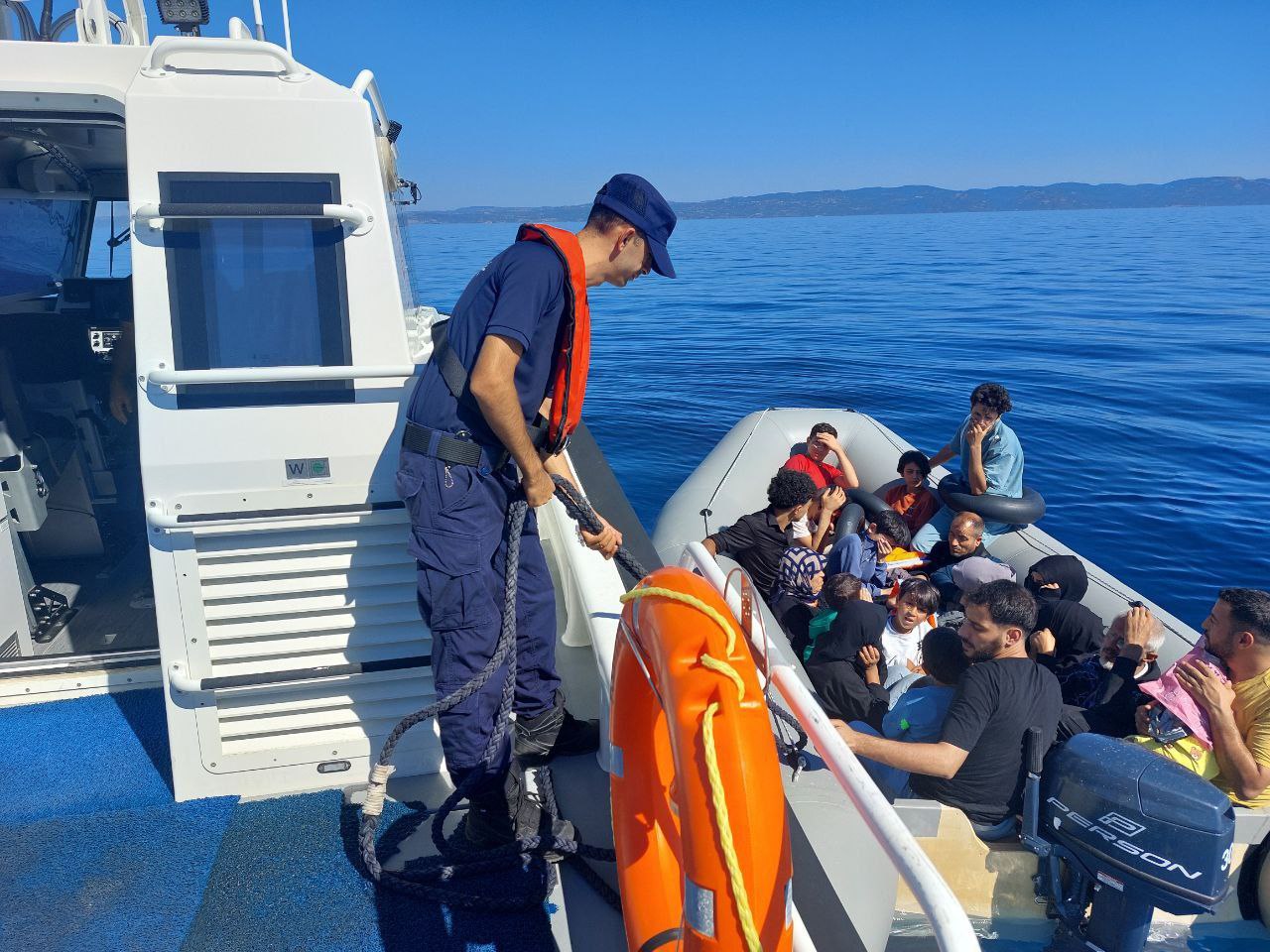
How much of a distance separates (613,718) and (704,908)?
22.9 inches


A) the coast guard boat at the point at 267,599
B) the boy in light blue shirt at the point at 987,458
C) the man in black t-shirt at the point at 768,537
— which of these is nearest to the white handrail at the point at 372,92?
the coast guard boat at the point at 267,599

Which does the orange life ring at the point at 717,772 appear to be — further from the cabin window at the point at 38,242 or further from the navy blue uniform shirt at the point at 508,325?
the cabin window at the point at 38,242

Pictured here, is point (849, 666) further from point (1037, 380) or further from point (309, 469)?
point (1037, 380)

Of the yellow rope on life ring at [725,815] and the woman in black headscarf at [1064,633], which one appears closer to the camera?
the yellow rope on life ring at [725,815]

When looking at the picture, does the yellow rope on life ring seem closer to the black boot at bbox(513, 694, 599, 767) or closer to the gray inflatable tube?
the black boot at bbox(513, 694, 599, 767)

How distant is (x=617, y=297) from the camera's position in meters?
23.0

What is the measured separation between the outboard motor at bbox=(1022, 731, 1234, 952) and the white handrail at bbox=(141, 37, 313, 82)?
2.70 metres

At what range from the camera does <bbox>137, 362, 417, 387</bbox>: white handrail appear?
201 cm

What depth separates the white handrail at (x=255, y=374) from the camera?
2.01 meters

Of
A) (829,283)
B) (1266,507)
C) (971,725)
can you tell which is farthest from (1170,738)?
(829,283)

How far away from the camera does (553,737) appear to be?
2322 mm

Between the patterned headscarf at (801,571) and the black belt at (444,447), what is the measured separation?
8.34 feet

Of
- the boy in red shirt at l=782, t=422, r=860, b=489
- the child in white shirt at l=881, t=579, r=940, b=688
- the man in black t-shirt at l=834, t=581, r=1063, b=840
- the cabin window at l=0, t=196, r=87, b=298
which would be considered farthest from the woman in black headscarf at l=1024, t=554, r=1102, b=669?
the cabin window at l=0, t=196, r=87, b=298

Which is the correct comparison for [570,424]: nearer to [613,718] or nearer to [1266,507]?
[613,718]
